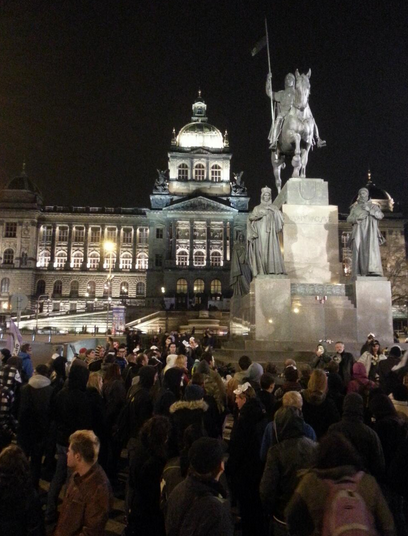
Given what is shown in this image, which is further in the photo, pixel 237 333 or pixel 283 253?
pixel 237 333

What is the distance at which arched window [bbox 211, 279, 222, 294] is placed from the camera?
73.2 m

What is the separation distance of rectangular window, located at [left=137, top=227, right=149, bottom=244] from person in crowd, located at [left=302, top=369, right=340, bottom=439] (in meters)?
77.5

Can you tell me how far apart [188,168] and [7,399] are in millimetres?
77133

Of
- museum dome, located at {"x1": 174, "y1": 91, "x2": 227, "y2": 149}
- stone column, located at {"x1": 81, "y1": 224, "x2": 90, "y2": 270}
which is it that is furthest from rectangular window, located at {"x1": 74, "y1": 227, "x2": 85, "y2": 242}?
museum dome, located at {"x1": 174, "y1": 91, "x2": 227, "y2": 149}

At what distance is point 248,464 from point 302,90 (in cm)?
1221

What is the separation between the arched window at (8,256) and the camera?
79.4 meters

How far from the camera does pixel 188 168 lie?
81.6 metres

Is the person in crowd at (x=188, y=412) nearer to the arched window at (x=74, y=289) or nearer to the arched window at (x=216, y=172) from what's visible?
the arched window at (x=74, y=289)

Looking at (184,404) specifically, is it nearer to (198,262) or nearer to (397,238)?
(198,262)

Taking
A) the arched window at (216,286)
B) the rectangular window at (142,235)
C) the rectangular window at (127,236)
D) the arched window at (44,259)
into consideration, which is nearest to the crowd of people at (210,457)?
the arched window at (216,286)

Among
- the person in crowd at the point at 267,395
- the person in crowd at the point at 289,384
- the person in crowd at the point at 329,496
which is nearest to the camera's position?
the person in crowd at the point at 329,496

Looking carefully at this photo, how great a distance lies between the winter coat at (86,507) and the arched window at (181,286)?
228 ft

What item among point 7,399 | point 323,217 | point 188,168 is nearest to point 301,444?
point 7,399

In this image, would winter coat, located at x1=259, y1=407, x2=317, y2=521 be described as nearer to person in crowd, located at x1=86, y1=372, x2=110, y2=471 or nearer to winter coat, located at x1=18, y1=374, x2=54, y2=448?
person in crowd, located at x1=86, y1=372, x2=110, y2=471
